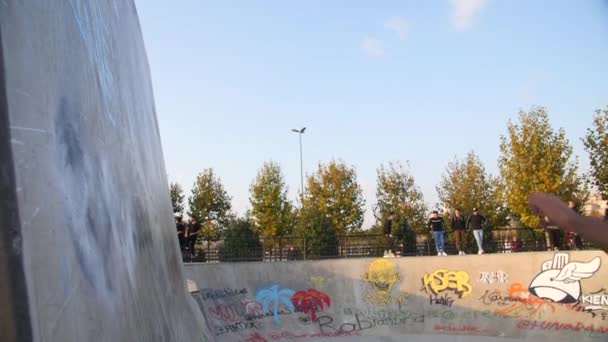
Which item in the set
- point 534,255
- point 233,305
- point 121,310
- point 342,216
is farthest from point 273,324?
point 342,216

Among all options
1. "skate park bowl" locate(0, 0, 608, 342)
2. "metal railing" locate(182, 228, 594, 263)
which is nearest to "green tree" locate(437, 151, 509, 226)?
"metal railing" locate(182, 228, 594, 263)

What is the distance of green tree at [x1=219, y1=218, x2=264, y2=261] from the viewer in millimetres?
20297

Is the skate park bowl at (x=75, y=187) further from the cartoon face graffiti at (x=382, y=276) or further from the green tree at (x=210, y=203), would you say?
the green tree at (x=210, y=203)

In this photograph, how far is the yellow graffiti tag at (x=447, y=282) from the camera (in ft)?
52.7

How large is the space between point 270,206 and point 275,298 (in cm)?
2551

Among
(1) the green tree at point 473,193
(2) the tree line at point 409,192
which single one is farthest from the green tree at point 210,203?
(1) the green tree at point 473,193

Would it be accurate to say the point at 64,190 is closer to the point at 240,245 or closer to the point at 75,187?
the point at 75,187

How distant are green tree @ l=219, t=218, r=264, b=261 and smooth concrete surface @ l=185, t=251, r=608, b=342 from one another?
170 inches

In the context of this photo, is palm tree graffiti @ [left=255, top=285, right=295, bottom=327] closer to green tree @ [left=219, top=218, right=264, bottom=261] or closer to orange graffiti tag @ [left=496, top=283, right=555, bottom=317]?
green tree @ [left=219, top=218, right=264, bottom=261]

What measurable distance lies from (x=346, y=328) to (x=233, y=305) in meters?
3.67

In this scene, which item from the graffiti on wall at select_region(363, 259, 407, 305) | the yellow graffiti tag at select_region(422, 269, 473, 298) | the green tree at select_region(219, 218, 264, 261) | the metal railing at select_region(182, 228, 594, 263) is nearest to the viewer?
the yellow graffiti tag at select_region(422, 269, 473, 298)

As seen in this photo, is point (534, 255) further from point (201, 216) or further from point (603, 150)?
point (201, 216)

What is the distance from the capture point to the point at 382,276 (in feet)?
54.1

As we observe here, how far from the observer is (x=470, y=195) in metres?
38.9
